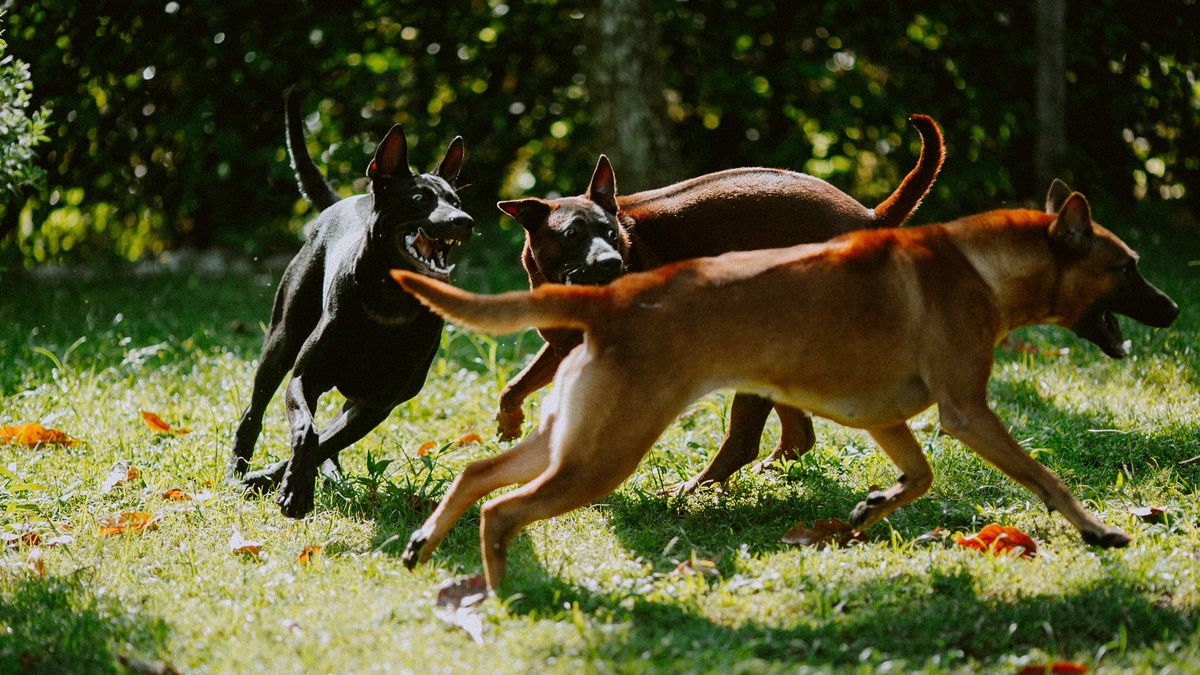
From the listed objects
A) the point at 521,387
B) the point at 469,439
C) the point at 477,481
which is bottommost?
the point at 469,439

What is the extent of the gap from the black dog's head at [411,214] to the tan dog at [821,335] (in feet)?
2.66

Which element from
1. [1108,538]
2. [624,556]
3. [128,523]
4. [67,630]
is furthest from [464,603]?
[1108,538]

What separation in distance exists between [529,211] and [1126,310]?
2.44 meters

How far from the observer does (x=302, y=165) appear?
19.2 feet

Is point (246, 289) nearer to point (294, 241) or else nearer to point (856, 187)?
point (294, 241)

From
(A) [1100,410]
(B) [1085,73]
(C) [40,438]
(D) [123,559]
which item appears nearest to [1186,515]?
(A) [1100,410]

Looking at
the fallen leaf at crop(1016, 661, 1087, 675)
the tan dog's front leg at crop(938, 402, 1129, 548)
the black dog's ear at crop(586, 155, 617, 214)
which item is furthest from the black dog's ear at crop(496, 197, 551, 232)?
the fallen leaf at crop(1016, 661, 1087, 675)

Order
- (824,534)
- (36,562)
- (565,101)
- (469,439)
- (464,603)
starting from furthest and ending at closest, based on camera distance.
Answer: (565,101), (469,439), (824,534), (36,562), (464,603)

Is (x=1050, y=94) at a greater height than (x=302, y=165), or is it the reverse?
(x=302, y=165)

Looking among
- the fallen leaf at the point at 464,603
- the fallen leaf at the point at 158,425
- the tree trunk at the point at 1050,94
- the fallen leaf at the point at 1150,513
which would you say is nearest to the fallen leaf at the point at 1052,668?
the fallen leaf at the point at 1150,513

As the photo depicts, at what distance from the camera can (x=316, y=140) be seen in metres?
9.61

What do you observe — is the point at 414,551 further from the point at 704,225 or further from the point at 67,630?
the point at 704,225

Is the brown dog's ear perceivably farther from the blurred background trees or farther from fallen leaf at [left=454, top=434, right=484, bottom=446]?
the blurred background trees

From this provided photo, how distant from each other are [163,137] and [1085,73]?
733 cm
